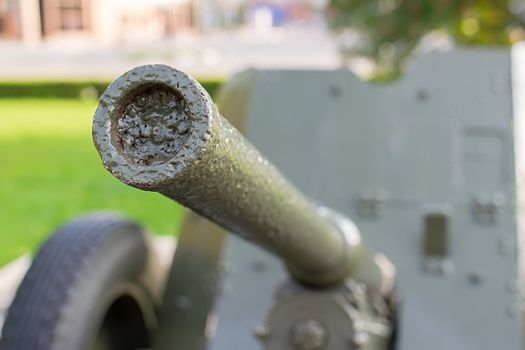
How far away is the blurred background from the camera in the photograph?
7180 mm

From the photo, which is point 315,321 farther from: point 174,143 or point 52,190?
point 52,190

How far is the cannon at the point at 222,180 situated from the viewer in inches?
45.5

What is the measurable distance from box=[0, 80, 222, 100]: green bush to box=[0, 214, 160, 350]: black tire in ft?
45.3

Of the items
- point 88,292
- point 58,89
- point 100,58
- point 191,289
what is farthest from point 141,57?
point 88,292

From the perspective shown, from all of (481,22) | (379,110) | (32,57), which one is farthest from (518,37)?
(32,57)

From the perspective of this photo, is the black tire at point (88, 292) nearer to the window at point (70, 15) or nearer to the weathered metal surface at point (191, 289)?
the weathered metal surface at point (191, 289)

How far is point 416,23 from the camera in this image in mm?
8562

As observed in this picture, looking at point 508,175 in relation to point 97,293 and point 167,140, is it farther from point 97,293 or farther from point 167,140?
point 167,140

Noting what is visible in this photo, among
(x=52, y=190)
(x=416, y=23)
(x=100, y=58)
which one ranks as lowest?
(x=100, y=58)

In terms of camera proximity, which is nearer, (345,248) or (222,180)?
(222,180)

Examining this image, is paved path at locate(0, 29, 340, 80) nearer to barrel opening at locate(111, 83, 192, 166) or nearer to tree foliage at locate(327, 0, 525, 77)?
tree foliage at locate(327, 0, 525, 77)

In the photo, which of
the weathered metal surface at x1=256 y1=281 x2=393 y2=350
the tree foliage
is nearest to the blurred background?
the tree foliage

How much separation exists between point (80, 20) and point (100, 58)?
139 inches

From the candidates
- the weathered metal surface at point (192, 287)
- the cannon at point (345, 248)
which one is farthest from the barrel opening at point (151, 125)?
the weathered metal surface at point (192, 287)
